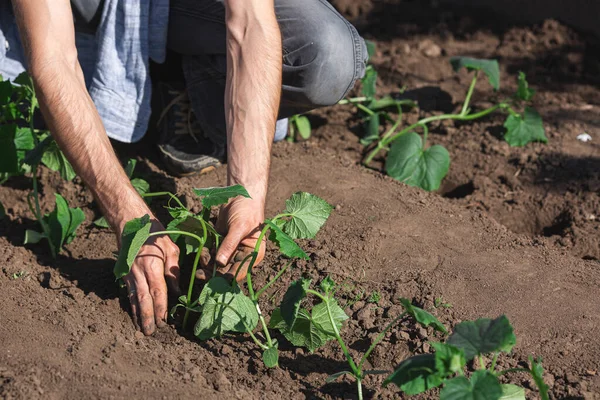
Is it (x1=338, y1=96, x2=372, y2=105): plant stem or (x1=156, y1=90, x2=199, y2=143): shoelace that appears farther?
(x1=338, y1=96, x2=372, y2=105): plant stem

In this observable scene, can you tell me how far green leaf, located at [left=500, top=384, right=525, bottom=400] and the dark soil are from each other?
0.49 ft

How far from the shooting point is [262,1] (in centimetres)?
253

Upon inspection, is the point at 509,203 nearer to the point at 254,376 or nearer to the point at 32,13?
the point at 254,376

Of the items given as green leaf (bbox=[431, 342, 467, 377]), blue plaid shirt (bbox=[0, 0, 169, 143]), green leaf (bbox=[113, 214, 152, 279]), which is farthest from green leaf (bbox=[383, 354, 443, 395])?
blue plaid shirt (bbox=[0, 0, 169, 143])

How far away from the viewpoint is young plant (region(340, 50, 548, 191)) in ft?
9.97

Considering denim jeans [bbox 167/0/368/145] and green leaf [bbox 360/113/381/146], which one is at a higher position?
denim jeans [bbox 167/0/368/145]

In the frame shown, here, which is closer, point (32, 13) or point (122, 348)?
point (122, 348)

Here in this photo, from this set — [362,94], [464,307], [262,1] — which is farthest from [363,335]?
[362,94]

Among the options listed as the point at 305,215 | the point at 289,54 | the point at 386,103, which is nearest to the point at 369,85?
the point at 386,103

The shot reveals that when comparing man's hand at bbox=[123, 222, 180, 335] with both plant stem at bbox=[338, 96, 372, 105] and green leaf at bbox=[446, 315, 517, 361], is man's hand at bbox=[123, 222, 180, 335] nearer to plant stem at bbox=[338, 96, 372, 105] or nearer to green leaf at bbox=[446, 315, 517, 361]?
green leaf at bbox=[446, 315, 517, 361]

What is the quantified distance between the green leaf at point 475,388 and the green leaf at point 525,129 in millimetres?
1760

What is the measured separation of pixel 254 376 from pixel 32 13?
125cm

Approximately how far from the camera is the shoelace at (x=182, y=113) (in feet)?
10.3

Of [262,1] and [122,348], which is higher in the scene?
[262,1]
